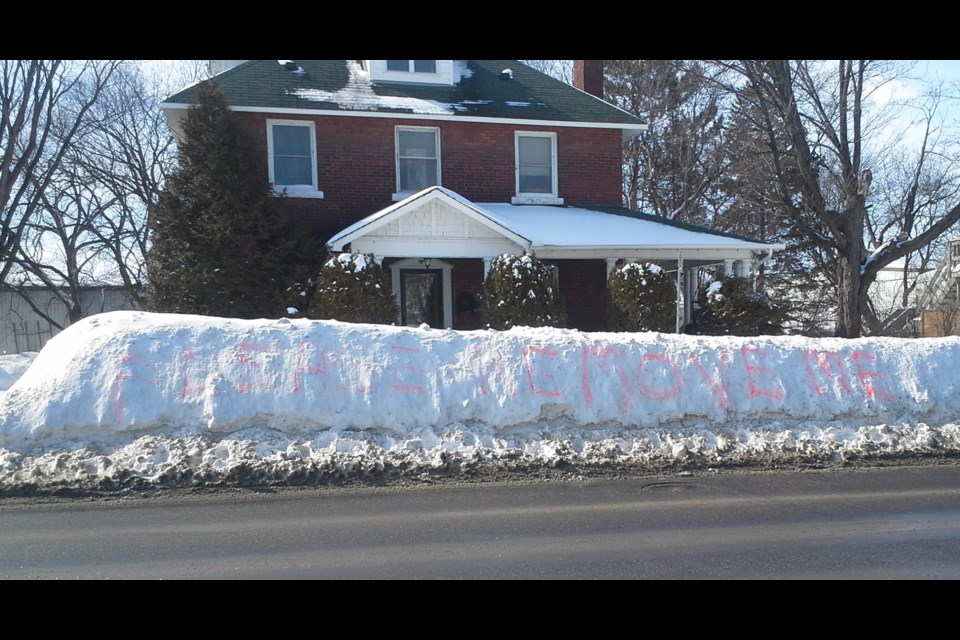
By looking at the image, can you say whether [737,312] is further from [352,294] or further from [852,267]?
[852,267]

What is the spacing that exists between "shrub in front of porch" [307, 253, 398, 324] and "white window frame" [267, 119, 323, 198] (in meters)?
3.91

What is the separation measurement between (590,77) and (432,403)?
14.7 metres

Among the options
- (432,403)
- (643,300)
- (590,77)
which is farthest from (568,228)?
(432,403)

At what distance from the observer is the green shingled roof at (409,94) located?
16.4m

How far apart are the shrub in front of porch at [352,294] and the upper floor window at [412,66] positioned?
7.06 metres

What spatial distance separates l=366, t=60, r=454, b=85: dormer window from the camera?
1802 centimetres

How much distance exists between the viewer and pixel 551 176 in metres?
18.1

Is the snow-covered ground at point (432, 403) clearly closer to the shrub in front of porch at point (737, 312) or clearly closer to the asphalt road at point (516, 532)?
the asphalt road at point (516, 532)

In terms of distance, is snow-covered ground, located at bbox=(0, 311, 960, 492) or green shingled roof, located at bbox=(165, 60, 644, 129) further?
green shingled roof, located at bbox=(165, 60, 644, 129)

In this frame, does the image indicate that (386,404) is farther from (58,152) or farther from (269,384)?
(58,152)

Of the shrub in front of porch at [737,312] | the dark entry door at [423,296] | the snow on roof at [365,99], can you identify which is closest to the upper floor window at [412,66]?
the snow on roof at [365,99]

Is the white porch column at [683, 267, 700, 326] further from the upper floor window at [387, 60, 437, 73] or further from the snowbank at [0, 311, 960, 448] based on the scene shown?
the upper floor window at [387, 60, 437, 73]

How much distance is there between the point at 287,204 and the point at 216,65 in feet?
24.5

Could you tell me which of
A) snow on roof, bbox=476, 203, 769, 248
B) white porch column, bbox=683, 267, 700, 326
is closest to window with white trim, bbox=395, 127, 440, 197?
snow on roof, bbox=476, 203, 769, 248
